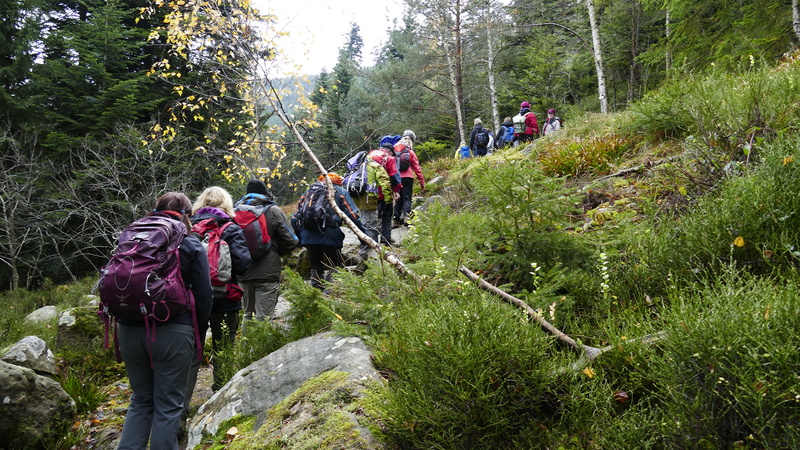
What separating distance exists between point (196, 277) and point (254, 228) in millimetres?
1644

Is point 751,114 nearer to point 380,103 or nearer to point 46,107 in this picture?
point 46,107

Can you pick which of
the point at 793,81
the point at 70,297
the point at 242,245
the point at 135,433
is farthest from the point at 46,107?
the point at 793,81

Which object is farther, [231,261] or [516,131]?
[516,131]

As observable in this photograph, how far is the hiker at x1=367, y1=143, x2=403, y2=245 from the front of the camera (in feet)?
25.4

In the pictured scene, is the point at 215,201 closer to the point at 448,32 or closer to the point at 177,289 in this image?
the point at 177,289

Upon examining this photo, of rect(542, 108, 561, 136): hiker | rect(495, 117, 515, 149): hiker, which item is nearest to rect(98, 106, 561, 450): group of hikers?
rect(542, 108, 561, 136): hiker

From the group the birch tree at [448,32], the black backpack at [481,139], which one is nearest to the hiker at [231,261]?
the black backpack at [481,139]

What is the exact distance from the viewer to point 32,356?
18.5ft

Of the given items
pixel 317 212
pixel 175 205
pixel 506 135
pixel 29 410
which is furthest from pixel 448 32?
pixel 29 410

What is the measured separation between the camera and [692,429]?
1645mm

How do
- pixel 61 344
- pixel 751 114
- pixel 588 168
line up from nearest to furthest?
pixel 751 114 → pixel 588 168 → pixel 61 344

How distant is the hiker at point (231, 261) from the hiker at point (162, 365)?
78 cm

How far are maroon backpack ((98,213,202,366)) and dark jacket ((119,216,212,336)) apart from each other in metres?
0.09

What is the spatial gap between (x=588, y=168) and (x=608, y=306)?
4.16m
